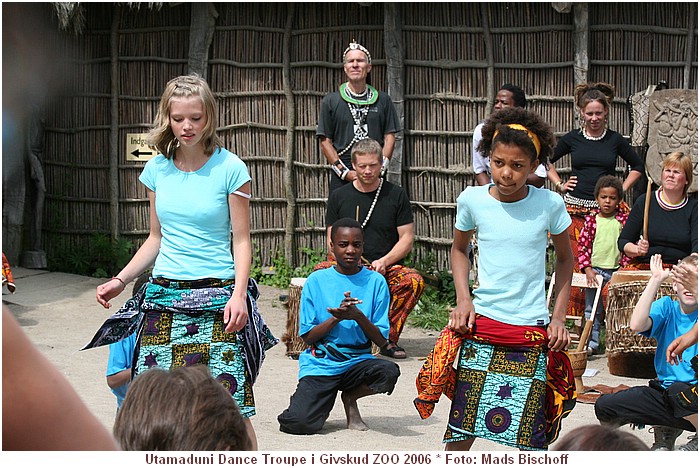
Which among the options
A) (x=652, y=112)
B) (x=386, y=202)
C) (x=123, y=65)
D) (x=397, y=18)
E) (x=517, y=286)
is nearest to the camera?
(x=517, y=286)

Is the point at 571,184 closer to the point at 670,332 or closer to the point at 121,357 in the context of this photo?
the point at 670,332

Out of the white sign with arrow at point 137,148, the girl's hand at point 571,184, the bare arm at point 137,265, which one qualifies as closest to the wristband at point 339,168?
the girl's hand at point 571,184

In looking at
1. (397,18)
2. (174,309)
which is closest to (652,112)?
(397,18)

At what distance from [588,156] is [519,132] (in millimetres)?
3468

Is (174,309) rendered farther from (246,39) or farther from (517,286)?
(246,39)

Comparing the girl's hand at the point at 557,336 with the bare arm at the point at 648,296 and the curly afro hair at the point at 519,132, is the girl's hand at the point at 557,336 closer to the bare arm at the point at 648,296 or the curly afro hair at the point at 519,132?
the bare arm at the point at 648,296

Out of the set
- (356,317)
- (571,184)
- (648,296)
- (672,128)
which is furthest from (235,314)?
(672,128)

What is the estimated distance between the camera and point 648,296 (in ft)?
13.9

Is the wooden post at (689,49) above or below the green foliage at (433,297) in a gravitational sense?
above

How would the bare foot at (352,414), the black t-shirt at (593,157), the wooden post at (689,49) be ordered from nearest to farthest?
the bare foot at (352,414) → the black t-shirt at (593,157) → the wooden post at (689,49)

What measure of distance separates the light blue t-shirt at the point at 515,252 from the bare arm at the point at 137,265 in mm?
1323

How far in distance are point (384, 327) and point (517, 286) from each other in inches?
54.0

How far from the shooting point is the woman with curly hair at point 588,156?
7.21 meters

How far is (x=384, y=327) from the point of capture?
5180 millimetres
